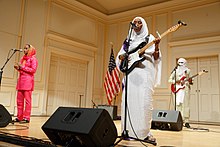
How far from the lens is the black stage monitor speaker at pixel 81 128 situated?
1690mm

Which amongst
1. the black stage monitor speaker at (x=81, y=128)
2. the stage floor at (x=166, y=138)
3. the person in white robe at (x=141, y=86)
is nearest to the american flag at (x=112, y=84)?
the stage floor at (x=166, y=138)

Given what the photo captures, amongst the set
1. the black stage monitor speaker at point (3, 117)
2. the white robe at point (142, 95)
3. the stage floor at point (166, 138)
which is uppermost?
the white robe at point (142, 95)

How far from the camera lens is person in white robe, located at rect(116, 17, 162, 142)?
2.32 meters

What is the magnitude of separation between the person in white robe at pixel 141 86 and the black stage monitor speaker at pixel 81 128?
0.47 m

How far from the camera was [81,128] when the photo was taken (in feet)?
5.59

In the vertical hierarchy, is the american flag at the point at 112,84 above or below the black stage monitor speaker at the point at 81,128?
above

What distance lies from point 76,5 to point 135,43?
18.2 ft

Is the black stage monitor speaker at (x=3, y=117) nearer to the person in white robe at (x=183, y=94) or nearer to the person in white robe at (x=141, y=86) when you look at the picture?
the person in white robe at (x=141, y=86)

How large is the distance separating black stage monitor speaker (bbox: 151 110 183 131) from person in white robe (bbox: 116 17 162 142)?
1498 millimetres

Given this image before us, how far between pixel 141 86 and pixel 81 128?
90cm

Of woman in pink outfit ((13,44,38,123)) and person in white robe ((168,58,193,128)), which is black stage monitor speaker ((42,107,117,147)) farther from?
person in white robe ((168,58,193,128))

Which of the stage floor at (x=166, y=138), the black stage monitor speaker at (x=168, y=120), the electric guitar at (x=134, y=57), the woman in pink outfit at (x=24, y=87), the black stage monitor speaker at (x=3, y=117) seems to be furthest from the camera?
the woman in pink outfit at (x=24, y=87)

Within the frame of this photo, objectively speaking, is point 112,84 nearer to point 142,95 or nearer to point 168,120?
point 168,120

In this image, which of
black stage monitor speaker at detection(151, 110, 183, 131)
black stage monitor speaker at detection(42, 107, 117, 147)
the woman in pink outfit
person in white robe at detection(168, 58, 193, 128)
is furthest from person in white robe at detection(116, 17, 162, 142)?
person in white robe at detection(168, 58, 193, 128)
